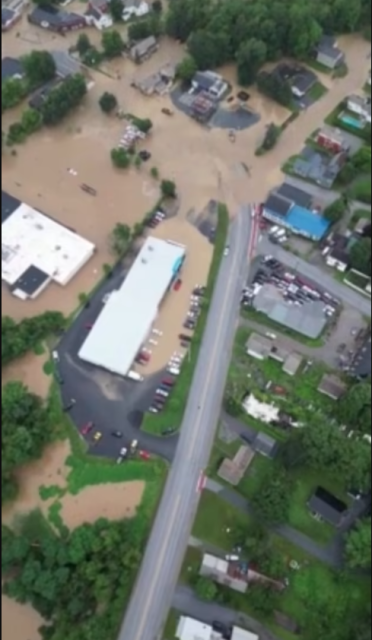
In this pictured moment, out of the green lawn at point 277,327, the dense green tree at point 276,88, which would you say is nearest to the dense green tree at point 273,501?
the green lawn at point 277,327

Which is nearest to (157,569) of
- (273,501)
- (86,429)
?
(273,501)

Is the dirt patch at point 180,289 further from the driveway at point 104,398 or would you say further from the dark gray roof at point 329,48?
the dark gray roof at point 329,48

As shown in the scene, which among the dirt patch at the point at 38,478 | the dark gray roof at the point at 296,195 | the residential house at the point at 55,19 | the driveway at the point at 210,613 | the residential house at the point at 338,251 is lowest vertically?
the driveway at the point at 210,613

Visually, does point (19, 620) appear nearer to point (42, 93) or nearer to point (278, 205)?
point (278, 205)

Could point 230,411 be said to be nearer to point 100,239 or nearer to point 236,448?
point 236,448

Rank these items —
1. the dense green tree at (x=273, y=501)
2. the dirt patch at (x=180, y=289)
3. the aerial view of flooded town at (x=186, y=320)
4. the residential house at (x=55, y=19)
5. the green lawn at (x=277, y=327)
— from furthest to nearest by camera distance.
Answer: the residential house at (x=55, y=19), the green lawn at (x=277, y=327), the dirt patch at (x=180, y=289), the dense green tree at (x=273, y=501), the aerial view of flooded town at (x=186, y=320)

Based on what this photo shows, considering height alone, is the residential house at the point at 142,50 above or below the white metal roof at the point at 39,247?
above

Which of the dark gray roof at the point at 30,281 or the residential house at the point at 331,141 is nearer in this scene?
the dark gray roof at the point at 30,281

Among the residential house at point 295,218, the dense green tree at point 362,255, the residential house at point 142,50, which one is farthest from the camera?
the residential house at point 142,50
